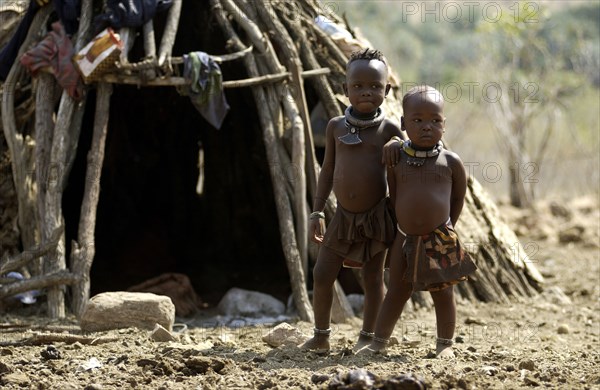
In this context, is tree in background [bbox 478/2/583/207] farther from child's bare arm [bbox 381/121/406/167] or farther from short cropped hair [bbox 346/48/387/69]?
child's bare arm [bbox 381/121/406/167]

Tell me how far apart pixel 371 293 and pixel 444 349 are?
0.47 meters

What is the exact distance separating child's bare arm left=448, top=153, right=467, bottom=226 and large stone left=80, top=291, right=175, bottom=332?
1881 millimetres

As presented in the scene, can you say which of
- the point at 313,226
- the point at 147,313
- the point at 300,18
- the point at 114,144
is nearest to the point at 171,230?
the point at 114,144

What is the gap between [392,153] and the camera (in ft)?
13.1

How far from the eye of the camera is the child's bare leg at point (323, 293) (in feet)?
14.1

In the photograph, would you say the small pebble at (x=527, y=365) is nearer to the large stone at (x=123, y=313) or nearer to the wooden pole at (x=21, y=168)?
the large stone at (x=123, y=313)

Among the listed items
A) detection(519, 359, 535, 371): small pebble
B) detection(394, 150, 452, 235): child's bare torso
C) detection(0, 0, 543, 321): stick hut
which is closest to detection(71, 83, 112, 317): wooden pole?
detection(0, 0, 543, 321): stick hut

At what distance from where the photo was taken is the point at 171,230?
26.6 ft

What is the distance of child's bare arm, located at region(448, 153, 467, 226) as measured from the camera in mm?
4016

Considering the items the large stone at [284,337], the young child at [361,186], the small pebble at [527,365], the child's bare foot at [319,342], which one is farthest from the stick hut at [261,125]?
the small pebble at [527,365]

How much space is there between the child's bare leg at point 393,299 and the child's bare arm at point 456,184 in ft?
0.99

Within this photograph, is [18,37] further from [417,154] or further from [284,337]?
[417,154]

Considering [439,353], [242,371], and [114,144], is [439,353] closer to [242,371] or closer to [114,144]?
[242,371]

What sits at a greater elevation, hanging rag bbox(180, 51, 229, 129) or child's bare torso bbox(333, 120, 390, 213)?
hanging rag bbox(180, 51, 229, 129)
